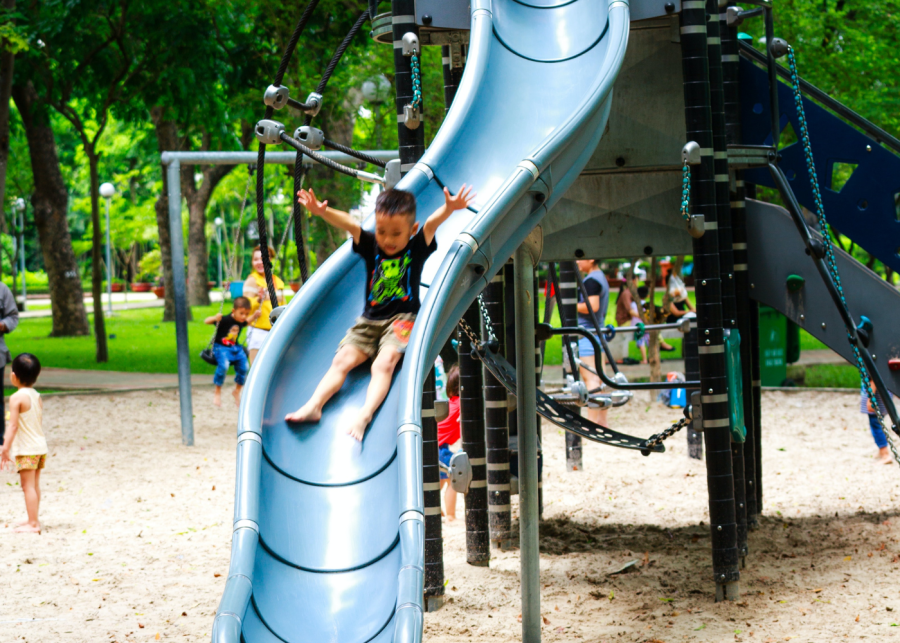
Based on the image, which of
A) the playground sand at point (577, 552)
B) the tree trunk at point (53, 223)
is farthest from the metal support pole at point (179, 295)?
the tree trunk at point (53, 223)

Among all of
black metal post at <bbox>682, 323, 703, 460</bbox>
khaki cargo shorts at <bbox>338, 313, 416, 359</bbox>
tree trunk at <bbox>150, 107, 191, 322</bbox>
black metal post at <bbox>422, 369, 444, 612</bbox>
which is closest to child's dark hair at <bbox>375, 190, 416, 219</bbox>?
khaki cargo shorts at <bbox>338, 313, 416, 359</bbox>

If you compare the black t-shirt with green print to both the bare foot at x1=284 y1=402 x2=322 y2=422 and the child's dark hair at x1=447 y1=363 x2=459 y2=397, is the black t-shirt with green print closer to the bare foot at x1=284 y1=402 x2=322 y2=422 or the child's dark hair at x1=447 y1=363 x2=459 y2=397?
the bare foot at x1=284 y1=402 x2=322 y2=422

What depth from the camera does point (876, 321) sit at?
6125 mm

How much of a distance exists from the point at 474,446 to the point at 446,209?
2.64 metres

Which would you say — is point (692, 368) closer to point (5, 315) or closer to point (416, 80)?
point (416, 80)

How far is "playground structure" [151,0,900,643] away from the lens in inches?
139

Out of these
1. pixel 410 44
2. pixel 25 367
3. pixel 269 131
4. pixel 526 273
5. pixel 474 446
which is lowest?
pixel 474 446

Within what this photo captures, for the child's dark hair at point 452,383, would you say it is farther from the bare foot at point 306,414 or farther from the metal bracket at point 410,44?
the bare foot at point 306,414

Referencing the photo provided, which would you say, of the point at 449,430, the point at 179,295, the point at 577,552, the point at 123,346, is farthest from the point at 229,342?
the point at 123,346

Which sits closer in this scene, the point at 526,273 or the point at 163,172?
the point at 526,273

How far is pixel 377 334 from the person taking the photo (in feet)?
13.9

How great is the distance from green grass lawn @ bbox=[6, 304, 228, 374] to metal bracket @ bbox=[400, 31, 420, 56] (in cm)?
1364

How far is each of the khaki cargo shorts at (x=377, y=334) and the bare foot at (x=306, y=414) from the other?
13.7 inches

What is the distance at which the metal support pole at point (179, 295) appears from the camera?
33.8ft
